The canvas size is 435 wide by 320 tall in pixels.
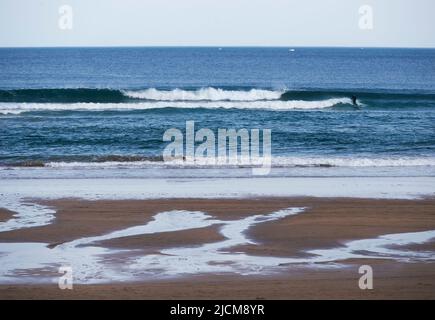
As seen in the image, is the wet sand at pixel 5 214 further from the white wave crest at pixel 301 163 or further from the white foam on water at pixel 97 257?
the white wave crest at pixel 301 163

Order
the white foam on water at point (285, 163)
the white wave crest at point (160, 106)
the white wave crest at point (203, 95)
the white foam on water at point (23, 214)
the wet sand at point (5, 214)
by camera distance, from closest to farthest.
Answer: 1. the white foam on water at point (23, 214)
2. the wet sand at point (5, 214)
3. the white foam on water at point (285, 163)
4. the white wave crest at point (160, 106)
5. the white wave crest at point (203, 95)

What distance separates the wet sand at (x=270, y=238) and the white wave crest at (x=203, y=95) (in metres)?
25.1

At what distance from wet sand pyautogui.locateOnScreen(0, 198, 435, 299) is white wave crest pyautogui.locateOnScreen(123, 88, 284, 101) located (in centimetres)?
2515

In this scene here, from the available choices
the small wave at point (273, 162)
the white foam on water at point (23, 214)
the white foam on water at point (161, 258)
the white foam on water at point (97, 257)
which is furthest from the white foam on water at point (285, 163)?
the white foam on water at point (161, 258)

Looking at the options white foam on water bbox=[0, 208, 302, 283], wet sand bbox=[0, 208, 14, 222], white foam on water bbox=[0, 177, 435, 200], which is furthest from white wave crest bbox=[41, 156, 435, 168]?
white foam on water bbox=[0, 208, 302, 283]

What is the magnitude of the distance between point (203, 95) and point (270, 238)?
1131 inches

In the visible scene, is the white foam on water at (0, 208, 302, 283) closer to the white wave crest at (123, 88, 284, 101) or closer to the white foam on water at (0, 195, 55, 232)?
the white foam on water at (0, 195, 55, 232)

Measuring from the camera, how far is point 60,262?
320 inches

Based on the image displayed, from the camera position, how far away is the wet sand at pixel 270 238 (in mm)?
6918

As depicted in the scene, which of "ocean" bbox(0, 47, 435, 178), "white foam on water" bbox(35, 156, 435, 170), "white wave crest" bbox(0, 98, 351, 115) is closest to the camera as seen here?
"ocean" bbox(0, 47, 435, 178)

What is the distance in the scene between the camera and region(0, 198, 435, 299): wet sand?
6.92m

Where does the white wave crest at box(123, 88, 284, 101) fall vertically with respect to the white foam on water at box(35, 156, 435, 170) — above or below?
above

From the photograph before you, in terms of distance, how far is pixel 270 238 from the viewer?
31.1 feet
